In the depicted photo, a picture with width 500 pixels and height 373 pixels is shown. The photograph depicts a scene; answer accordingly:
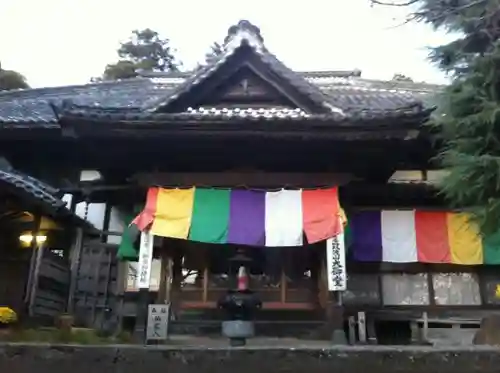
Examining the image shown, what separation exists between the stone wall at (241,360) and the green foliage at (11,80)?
25.0 metres

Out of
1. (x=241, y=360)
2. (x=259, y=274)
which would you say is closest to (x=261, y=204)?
(x=259, y=274)

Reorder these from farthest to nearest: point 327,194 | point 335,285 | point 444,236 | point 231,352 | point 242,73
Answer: point 242,73 → point 444,236 → point 327,194 → point 335,285 → point 231,352

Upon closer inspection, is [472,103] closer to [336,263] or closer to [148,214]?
[336,263]

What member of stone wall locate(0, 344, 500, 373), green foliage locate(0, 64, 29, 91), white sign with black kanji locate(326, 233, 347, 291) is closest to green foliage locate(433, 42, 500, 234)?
stone wall locate(0, 344, 500, 373)

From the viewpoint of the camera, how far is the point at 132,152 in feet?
31.1

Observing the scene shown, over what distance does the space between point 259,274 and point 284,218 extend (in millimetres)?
1294

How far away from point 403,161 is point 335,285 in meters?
3.19

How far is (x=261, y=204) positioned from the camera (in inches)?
362

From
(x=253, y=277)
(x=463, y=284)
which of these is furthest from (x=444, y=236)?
(x=253, y=277)

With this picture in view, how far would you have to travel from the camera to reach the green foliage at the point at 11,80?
84.6ft

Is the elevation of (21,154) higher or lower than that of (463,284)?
higher

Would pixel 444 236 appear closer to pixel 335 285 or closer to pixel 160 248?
pixel 335 285

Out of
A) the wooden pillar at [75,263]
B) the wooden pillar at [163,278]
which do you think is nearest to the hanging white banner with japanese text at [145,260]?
the wooden pillar at [163,278]

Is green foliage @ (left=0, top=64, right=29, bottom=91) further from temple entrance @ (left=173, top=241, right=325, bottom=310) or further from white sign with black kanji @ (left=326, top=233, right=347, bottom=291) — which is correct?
white sign with black kanji @ (left=326, top=233, right=347, bottom=291)
